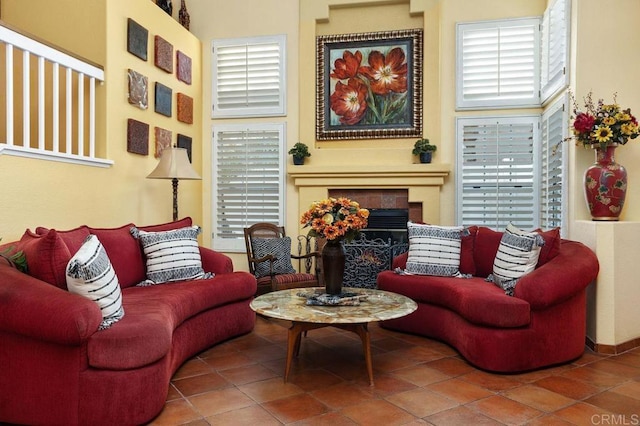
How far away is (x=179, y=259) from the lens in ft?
12.3

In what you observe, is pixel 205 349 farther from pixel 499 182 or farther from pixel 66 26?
pixel 499 182

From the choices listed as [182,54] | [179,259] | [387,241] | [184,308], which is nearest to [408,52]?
[387,241]

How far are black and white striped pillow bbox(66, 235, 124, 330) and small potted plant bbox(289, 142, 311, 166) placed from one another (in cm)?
315

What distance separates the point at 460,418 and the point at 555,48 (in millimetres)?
3538

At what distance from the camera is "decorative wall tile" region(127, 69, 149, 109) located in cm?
439

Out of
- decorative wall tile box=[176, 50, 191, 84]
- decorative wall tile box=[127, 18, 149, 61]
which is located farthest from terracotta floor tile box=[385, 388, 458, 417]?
decorative wall tile box=[176, 50, 191, 84]

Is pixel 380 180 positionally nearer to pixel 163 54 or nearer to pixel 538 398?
pixel 163 54

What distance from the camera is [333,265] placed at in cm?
338

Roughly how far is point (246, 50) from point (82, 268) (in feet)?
13.2

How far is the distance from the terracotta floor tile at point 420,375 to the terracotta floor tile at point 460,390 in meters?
0.06

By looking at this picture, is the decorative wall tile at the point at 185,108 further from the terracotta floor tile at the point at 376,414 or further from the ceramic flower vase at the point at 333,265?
the terracotta floor tile at the point at 376,414

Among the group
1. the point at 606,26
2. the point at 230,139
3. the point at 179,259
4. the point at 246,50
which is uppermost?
the point at 246,50

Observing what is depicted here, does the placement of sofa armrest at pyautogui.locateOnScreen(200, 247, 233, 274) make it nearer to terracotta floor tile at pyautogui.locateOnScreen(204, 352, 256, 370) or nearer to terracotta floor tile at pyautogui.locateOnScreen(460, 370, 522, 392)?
terracotta floor tile at pyautogui.locateOnScreen(204, 352, 256, 370)

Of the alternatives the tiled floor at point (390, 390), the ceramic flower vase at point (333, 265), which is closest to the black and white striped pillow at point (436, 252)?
the tiled floor at point (390, 390)
